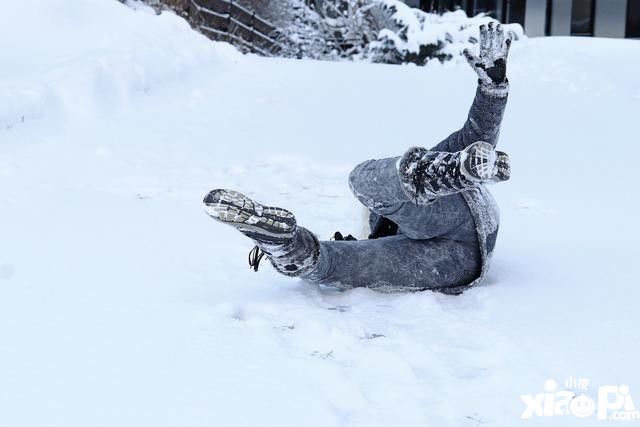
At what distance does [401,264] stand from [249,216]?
0.66 metres

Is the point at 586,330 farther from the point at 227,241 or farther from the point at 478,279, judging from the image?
the point at 227,241

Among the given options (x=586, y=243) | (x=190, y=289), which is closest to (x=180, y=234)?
(x=190, y=289)

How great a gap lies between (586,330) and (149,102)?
203 inches

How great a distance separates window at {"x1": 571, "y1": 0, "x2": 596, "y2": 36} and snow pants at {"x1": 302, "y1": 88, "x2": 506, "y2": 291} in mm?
15575

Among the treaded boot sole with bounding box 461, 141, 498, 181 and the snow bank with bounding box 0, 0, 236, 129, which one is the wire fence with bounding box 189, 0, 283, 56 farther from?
the treaded boot sole with bounding box 461, 141, 498, 181

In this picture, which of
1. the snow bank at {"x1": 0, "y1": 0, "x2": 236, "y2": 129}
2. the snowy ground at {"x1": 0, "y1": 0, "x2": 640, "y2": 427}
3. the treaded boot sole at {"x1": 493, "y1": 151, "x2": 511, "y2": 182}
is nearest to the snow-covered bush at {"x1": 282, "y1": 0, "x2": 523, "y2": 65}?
the snow bank at {"x1": 0, "y1": 0, "x2": 236, "y2": 129}

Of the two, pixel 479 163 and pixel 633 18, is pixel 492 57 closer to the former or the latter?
pixel 479 163

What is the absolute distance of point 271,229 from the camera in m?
2.40

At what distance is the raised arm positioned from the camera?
8.92ft

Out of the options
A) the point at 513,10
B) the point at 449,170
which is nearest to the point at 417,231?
the point at 449,170

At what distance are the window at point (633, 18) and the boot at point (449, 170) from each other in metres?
15.8

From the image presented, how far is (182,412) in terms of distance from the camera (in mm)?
1767

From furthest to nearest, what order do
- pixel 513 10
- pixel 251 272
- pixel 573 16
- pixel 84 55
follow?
1. pixel 513 10
2. pixel 573 16
3. pixel 84 55
4. pixel 251 272

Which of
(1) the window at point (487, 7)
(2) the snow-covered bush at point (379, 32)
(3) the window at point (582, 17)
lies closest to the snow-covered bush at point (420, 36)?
(2) the snow-covered bush at point (379, 32)
